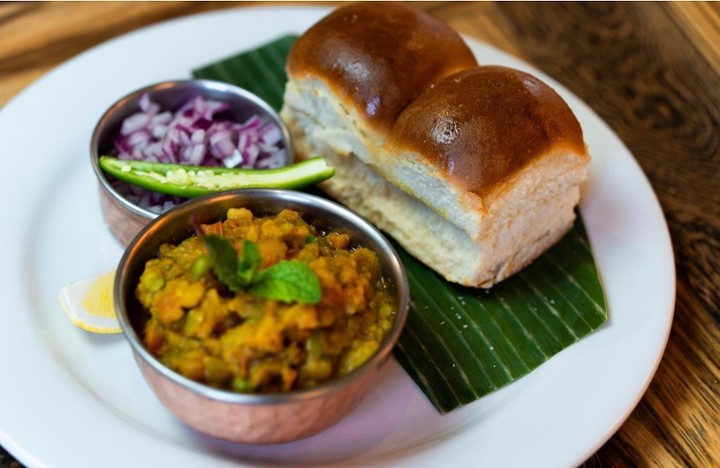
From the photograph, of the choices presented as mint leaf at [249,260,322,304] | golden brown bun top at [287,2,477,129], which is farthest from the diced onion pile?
mint leaf at [249,260,322,304]

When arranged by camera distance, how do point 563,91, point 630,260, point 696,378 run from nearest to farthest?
point 696,378 → point 630,260 → point 563,91

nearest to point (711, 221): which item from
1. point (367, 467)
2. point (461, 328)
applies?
point (461, 328)

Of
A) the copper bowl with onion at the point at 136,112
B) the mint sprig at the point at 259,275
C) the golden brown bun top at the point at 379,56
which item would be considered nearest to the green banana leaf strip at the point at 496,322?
the golden brown bun top at the point at 379,56

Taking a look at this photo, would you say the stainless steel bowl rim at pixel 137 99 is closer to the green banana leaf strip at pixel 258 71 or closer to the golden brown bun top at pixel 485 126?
the green banana leaf strip at pixel 258 71

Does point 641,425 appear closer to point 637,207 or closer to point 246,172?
point 637,207

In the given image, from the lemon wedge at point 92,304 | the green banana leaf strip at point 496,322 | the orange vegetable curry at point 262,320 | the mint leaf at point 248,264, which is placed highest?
the mint leaf at point 248,264

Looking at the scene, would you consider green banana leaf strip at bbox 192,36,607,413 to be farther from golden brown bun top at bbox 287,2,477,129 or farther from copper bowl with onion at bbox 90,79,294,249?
copper bowl with onion at bbox 90,79,294,249
